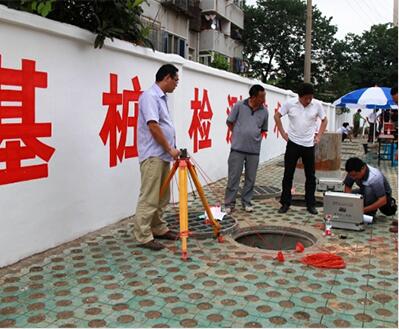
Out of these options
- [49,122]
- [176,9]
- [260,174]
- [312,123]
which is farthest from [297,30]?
[49,122]

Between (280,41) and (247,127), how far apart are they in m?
31.8

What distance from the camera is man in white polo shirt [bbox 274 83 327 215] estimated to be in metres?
5.47

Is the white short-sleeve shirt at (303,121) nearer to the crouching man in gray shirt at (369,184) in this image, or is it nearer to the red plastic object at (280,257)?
the crouching man in gray shirt at (369,184)

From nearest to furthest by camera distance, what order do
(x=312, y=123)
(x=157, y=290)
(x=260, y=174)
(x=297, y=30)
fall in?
(x=157, y=290) → (x=312, y=123) → (x=260, y=174) → (x=297, y=30)

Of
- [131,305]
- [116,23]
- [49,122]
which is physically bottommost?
[131,305]

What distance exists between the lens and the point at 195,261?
3779 millimetres

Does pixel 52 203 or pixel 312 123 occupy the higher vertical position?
pixel 312 123

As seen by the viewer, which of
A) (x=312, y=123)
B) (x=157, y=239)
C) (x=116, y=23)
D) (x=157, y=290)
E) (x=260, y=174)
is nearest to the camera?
(x=157, y=290)

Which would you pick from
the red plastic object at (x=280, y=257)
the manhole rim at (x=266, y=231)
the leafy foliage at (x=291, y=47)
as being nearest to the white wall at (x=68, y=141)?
the manhole rim at (x=266, y=231)

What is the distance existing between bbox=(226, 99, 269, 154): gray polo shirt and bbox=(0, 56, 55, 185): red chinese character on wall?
2.48 m

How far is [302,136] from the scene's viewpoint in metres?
5.48

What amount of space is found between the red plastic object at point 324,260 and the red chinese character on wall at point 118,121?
7.56 feet

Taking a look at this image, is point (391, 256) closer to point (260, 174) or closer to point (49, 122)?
point (49, 122)

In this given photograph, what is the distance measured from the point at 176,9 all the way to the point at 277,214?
54.8 feet
